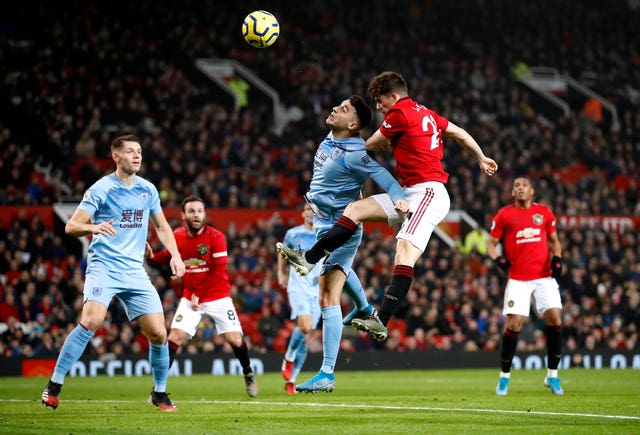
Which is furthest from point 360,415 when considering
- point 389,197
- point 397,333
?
point 397,333

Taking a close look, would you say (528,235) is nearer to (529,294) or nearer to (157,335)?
(529,294)

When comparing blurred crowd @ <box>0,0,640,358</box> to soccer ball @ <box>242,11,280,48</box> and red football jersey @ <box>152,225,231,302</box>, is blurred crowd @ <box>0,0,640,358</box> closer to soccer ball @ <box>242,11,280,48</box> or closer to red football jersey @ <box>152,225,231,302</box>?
red football jersey @ <box>152,225,231,302</box>

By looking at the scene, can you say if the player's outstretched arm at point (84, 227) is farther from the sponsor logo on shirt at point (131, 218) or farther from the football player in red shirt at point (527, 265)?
the football player in red shirt at point (527, 265)

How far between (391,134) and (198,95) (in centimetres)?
2128

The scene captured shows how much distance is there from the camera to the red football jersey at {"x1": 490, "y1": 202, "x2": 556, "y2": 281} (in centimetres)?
1445

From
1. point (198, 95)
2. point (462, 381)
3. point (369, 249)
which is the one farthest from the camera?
point (198, 95)

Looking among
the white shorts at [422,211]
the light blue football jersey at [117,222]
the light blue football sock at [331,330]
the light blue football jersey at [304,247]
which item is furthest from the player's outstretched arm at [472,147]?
the light blue football jersey at [304,247]

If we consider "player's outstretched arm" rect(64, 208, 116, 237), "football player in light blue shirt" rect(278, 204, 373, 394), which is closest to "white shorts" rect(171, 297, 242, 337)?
"football player in light blue shirt" rect(278, 204, 373, 394)

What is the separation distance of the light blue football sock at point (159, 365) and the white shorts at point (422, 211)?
290 cm

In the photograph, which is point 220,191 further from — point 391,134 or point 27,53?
point 391,134

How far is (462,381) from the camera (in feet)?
58.6

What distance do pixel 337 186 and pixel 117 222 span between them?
227cm

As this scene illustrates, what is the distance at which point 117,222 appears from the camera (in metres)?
10.2

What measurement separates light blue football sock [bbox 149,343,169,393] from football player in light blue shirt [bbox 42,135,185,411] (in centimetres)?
34
